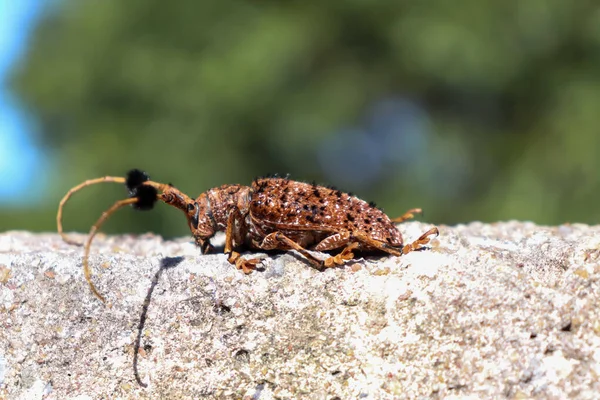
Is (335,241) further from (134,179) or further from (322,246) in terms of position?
(134,179)

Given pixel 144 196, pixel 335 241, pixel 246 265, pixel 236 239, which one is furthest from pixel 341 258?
pixel 144 196

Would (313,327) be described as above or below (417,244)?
below

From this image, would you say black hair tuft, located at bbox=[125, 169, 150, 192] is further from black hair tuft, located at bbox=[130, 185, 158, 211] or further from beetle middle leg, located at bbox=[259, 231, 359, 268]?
beetle middle leg, located at bbox=[259, 231, 359, 268]

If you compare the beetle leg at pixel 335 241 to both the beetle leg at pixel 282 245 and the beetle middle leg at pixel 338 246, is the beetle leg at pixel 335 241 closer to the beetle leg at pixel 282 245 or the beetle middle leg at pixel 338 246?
the beetle middle leg at pixel 338 246

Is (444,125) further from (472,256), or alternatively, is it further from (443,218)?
(472,256)

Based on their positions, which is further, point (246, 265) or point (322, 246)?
point (322, 246)

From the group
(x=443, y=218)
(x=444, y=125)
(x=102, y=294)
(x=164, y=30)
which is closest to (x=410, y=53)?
(x=444, y=125)
